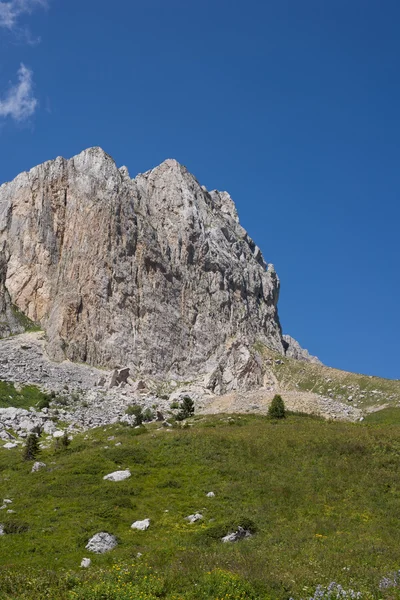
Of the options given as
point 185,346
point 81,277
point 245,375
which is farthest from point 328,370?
point 81,277

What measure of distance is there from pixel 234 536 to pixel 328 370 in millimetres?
112550

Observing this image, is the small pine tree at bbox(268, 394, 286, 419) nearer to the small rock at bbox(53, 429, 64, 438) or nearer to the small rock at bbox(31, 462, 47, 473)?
the small rock at bbox(53, 429, 64, 438)

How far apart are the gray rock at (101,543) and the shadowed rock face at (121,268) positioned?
86.7 meters

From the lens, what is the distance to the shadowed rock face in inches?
4638

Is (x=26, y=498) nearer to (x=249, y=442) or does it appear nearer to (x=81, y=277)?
(x=249, y=442)

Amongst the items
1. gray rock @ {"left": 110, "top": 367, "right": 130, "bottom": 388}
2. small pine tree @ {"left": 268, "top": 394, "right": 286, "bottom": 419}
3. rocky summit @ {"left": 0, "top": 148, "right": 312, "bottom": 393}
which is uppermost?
rocky summit @ {"left": 0, "top": 148, "right": 312, "bottom": 393}

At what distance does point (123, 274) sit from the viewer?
4840 inches

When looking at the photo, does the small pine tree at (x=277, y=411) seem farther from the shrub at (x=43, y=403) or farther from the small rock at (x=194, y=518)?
the shrub at (x=43, y=403)

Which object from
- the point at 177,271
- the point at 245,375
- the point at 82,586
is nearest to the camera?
the point at 82,586

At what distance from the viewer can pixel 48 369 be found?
325 feet

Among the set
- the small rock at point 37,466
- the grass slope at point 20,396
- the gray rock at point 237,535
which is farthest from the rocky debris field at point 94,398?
the gray rock at point 237,535

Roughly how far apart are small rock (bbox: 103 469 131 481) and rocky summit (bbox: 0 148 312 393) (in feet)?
251

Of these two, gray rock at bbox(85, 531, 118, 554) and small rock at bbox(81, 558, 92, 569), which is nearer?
small rock at bbox(81, 558, 92, 569)

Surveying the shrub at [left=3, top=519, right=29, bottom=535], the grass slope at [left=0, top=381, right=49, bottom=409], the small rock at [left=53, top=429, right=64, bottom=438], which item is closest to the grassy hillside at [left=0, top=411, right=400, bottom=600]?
the shrub at [left=3, top=519, right=29, bottom=535]
